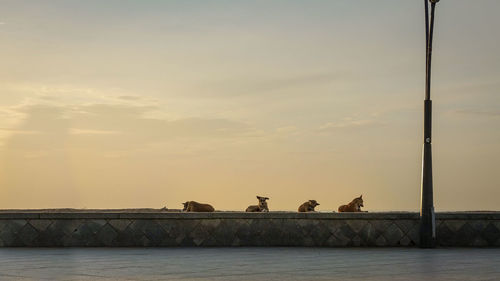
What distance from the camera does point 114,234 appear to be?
→ 18.4 m

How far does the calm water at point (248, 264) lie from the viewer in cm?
1130

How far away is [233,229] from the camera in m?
18.8

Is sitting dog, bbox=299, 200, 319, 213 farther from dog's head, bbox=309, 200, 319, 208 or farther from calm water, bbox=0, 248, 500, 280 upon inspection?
calm water, bbox=0, 248, 500, 280

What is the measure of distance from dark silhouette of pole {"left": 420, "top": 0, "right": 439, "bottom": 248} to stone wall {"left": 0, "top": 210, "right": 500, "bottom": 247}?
0.72m

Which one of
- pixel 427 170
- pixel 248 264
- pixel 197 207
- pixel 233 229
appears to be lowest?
pixel 248 264

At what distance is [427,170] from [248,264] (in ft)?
21.9

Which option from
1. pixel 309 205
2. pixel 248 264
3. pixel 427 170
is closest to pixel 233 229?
pixel 427 170

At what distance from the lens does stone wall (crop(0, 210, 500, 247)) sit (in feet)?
60.1

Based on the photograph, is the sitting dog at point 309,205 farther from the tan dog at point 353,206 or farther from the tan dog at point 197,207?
the tan dog at point 197,207

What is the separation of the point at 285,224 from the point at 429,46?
5293 millimetres

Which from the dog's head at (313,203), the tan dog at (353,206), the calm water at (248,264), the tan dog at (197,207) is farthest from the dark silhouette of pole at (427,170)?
the tan dog at (197,207)

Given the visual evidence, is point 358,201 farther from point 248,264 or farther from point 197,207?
point 248,264

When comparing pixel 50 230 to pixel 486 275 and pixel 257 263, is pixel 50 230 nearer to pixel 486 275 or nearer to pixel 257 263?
pixel 257 263

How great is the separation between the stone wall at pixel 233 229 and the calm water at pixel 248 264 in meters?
0.92
